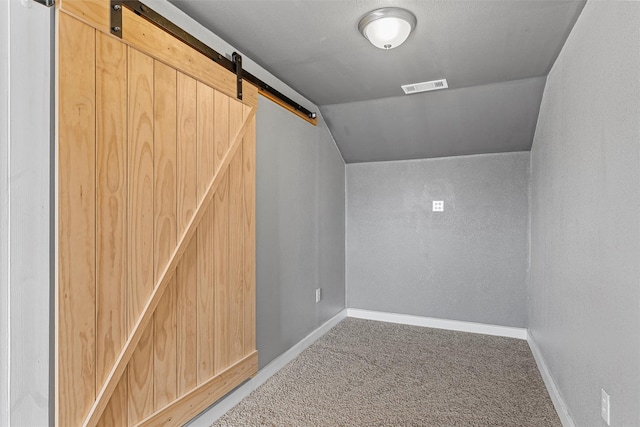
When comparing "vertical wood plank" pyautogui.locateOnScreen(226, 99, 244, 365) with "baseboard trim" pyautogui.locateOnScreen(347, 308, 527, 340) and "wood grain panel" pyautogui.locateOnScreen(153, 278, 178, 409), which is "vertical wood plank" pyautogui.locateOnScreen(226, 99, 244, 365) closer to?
"wood grain panel" pyautogui.locateOnScreen(153, 278, 178, 409)

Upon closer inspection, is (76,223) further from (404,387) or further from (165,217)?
(404,387)

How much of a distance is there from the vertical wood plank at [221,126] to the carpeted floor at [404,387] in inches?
58.7

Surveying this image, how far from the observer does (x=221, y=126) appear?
6.55ft

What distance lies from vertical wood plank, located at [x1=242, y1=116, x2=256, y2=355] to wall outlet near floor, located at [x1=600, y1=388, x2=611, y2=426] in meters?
1.76

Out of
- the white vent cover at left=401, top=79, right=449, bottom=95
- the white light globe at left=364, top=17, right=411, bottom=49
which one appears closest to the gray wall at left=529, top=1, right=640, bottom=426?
the white vent cover at left=401, top=79, right=449, bottom=95

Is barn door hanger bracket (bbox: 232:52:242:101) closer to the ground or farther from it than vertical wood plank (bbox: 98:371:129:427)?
farther from it

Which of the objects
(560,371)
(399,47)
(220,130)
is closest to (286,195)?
(220,130)

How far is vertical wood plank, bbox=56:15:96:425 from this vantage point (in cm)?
124

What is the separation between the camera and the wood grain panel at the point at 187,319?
1753 millimetres

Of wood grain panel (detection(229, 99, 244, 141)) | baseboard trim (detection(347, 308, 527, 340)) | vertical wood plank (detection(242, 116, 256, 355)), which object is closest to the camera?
wood grain panel (detection(229, 99, 244, 141))

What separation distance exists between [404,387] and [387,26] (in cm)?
221
